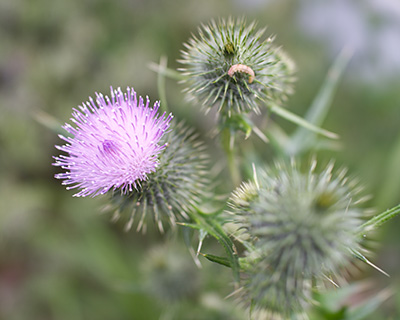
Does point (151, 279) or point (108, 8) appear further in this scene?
point (108, 8)

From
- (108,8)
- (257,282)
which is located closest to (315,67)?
(108,8)

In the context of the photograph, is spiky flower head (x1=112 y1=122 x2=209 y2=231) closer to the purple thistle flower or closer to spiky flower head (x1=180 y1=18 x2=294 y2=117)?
the purple thistle flower

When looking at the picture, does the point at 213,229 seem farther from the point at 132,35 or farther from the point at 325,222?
the point at 132,35

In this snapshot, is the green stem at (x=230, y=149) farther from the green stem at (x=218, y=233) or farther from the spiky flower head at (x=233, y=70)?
the green stem at (x=218, y=233)

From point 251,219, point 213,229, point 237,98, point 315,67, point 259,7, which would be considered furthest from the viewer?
point 259,7

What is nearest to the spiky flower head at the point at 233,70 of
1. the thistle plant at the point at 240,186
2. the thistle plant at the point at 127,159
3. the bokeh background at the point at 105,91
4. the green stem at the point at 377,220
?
the thistle plant at the point at 240,186

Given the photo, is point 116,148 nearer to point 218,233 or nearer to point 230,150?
point 218,233
